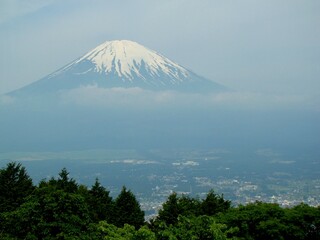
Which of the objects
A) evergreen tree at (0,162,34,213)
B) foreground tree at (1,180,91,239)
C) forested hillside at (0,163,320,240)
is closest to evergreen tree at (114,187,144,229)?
forested hillside at (0,163,320,240)

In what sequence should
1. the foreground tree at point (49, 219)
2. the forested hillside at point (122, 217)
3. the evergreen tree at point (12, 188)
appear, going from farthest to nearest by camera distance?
the evergreen tree at point (12, 188)
the foreground tree at point (49, 219)
the forested hillside at point (122, 217)

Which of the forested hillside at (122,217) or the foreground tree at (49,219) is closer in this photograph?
the forested hillside at (122,217)

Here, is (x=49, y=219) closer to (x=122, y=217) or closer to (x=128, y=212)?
(x=122, y=217)

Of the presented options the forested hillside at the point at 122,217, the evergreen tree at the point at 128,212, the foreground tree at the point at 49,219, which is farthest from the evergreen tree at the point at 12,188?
the foreground tree at the point at 49,219

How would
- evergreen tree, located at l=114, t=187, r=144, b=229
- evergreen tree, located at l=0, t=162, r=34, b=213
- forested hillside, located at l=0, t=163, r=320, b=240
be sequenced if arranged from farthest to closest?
1. evergreen tree, located at l=114, t=187, r=144, b=229
2. evergreen tree, located at l=0, t=162, r=34, b=213
3. forested hillside, located at l=0, t=163, r=320, b=240

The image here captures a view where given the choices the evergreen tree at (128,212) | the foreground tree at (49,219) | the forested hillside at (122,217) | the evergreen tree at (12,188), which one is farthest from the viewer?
the evergreen tree at (128,212)

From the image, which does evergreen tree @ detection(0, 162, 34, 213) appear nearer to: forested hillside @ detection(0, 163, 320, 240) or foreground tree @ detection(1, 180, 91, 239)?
forested hillside @ detection(0, 163, 320, 240)

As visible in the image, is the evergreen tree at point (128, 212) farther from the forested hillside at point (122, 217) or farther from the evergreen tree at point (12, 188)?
the evergreen tree at point (12, 188)

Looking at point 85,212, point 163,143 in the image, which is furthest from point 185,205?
point 163,143
